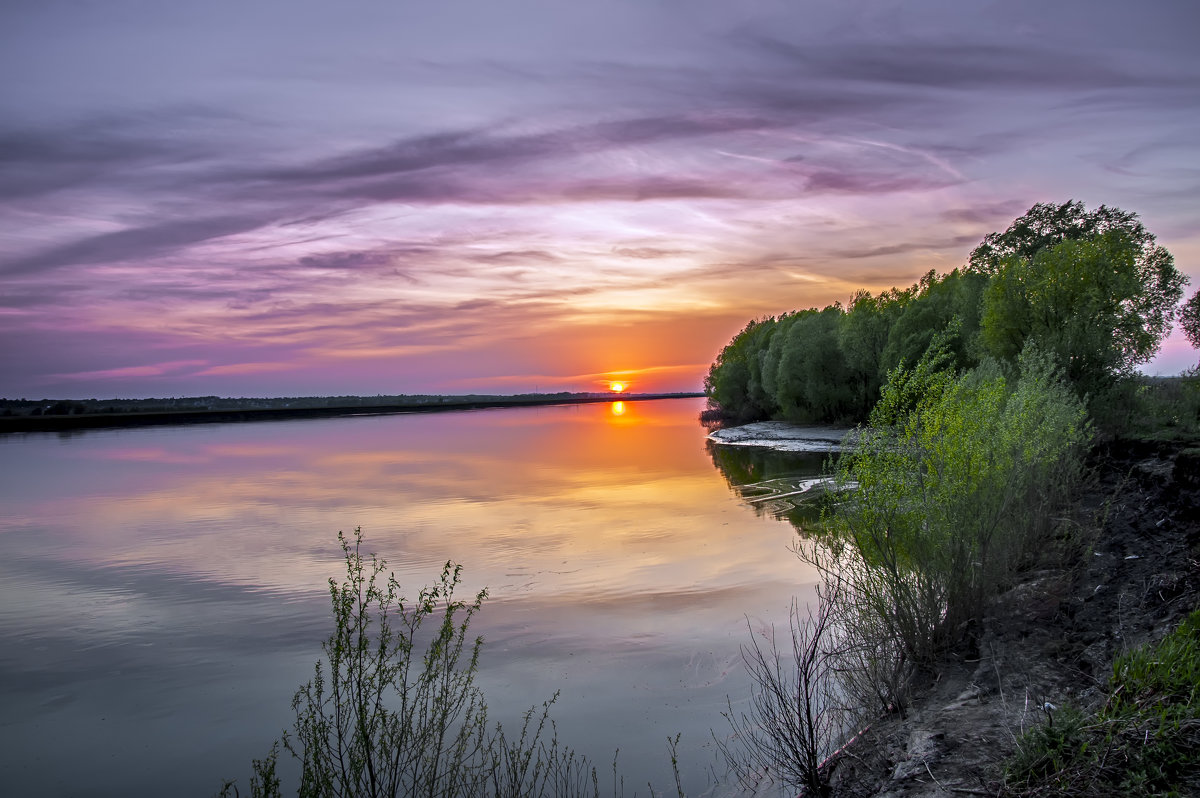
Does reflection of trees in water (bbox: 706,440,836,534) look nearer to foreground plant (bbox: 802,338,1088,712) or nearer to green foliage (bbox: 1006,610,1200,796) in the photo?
foreground plant (bbox: 802,338,1088,712)

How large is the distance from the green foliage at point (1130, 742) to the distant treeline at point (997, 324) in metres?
4.31

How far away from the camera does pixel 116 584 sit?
17156 mm

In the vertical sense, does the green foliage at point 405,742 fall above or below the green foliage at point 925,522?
below

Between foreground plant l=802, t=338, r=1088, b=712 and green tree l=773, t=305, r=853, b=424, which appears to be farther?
green tree l=773, t=305, r=853, b=424

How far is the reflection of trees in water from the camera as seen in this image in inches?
940

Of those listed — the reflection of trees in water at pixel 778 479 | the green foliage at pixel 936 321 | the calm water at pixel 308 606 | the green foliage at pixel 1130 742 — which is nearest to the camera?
the green foliage at pixel 1130 742

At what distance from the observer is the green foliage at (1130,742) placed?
5.27 meters

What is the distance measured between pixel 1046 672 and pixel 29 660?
14.6 metres

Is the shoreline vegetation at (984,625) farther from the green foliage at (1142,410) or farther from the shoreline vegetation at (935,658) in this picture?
the green foliage at (1142,410)

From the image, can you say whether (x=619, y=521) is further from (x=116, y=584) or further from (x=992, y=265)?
(x=992, y=265)

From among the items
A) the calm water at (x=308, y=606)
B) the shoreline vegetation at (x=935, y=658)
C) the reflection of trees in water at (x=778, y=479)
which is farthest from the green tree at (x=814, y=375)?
the shoreline vegetation at (x=935, y=658)

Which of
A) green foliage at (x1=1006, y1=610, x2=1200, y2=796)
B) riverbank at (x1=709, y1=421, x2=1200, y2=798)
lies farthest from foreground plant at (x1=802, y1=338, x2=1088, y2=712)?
green foliage at (x1=1006, y1=610, x2=1200, y2=796)

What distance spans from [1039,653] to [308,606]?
12.6 meters

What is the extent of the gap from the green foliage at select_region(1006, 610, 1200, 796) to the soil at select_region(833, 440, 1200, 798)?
0.34 metres
